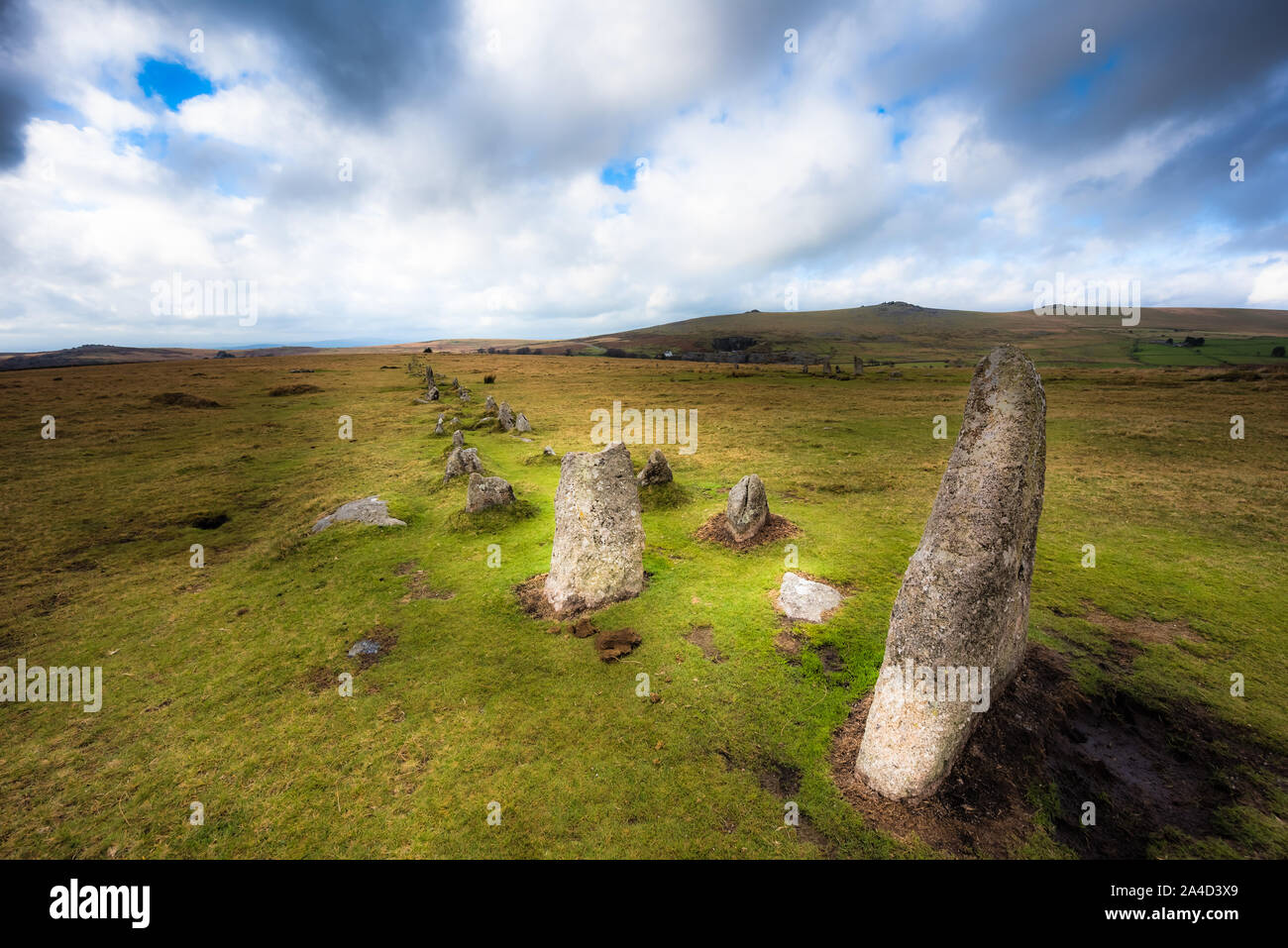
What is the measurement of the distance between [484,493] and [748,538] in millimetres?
7610

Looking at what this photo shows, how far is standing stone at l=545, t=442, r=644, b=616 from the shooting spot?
9.53 meters

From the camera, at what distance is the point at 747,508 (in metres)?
11.9

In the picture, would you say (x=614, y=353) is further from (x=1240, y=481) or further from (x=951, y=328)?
(x=951, y=328)

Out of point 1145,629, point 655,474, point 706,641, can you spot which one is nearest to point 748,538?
point 706,641

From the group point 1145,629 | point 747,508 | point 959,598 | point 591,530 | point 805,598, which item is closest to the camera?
point 959,598

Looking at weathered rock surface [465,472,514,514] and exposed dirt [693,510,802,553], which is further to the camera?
weathered rock surface [465,472,514,514]

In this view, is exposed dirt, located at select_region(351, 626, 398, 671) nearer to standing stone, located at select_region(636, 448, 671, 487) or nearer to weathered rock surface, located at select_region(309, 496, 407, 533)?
weathered rock surface, located at select_region(309, 496, 407, 533)

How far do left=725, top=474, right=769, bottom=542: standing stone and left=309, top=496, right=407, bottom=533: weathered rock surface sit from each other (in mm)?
9329

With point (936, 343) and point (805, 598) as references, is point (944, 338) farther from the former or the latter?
point (805, 598)

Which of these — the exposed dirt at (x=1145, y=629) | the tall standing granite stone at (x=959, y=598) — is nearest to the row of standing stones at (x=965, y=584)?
the tall standing granite stone at (x=959, y=598)

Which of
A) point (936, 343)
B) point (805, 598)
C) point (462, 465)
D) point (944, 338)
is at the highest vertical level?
point (944, 338)

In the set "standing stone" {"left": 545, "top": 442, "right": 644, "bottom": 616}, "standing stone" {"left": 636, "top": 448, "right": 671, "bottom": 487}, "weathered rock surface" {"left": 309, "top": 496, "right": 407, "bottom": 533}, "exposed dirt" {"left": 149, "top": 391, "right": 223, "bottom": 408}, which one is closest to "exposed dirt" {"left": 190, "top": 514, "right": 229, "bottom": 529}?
"weathered rock surface" {"left": 309, "top": 496, "right": 407, "bottom": 533}
